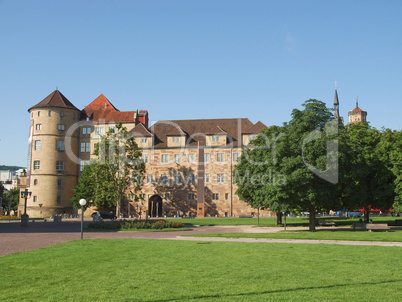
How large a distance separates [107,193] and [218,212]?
28727mm

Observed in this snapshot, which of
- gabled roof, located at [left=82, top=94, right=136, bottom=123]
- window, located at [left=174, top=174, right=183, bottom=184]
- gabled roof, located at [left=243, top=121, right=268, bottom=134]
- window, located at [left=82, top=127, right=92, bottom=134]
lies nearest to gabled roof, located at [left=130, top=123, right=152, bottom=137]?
gabled roof, located at [left=82, top=94, right=136, bottom=123]

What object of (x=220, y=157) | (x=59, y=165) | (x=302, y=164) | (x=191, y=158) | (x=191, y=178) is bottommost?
(x=302, y=164)

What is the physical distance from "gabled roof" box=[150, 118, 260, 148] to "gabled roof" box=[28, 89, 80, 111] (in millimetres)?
17415

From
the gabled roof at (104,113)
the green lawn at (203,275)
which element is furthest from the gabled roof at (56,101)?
the green lawn at (203,275)

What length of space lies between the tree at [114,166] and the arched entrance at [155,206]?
1990 centimetres

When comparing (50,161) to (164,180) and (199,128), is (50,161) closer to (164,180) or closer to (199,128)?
(164,180)

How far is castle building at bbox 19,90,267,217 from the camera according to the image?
265 feet

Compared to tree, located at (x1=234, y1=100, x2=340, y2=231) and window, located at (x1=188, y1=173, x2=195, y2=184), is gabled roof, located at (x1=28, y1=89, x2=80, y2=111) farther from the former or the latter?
tree, located at (x1=234, y1=100, x2=340, y2=231)

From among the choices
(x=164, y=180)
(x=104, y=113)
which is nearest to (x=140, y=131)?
(x=164, y=180)

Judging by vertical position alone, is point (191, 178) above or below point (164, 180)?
above

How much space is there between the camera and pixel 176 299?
9.91m

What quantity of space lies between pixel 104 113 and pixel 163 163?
1821 cm

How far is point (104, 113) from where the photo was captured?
296ft

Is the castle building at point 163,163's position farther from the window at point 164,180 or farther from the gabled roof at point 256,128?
the window at point 164,180
